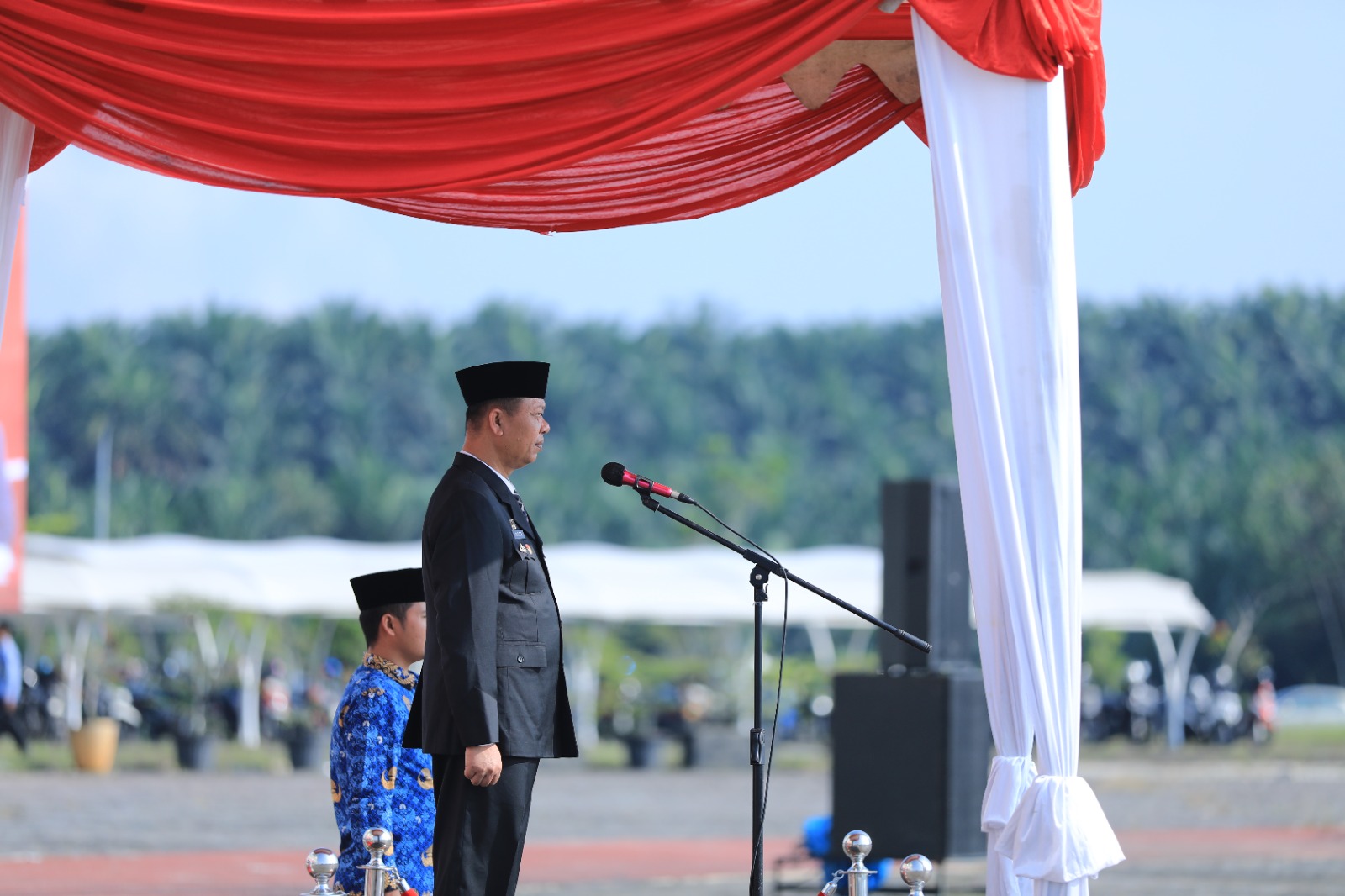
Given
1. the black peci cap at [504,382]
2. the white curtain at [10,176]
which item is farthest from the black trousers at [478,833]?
the white curtain at [10,176]

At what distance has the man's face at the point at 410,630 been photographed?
4.96 meters

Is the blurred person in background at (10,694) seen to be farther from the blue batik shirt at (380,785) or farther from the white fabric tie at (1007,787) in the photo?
the white fabric tie at (1007,787)

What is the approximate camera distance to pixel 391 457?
3002 inches

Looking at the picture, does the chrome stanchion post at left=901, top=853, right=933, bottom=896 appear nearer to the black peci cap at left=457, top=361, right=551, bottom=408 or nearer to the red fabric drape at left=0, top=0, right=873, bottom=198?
the black peci cap at left=457, top=361, right=551, bottom=408

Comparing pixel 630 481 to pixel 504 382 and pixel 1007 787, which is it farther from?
pixel 1007 787

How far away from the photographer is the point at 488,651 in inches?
168

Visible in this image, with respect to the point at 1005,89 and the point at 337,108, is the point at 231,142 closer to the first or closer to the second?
the point at 337,108

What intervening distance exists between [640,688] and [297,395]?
4421 cm

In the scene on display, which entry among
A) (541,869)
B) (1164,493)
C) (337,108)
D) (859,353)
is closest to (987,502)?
(337,108)

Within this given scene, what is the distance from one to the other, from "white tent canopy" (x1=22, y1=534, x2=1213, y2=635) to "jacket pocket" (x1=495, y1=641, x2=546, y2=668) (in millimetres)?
20910

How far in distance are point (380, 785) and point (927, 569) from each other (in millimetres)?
5367

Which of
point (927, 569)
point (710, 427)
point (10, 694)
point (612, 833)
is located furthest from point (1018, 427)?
point (710, 427)

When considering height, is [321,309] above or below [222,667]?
above

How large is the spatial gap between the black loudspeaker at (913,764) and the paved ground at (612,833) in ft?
7.98
